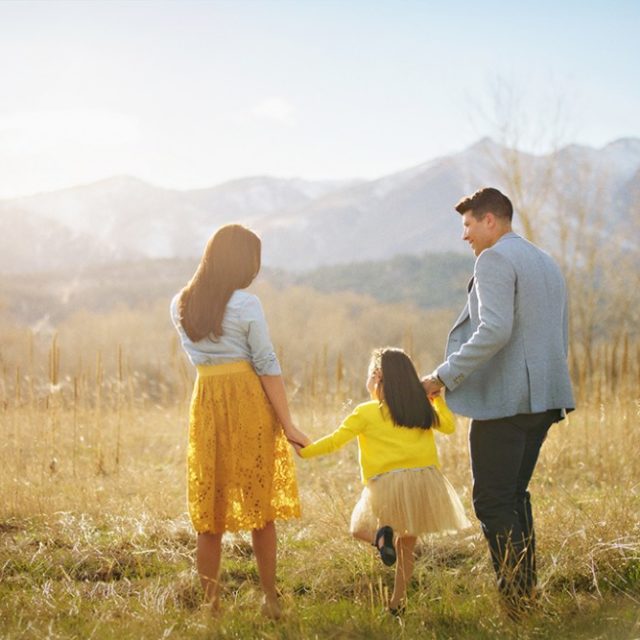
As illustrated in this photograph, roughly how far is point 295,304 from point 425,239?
28914 mm

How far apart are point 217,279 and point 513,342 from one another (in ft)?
4.09

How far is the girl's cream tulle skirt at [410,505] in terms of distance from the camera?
3492 mm

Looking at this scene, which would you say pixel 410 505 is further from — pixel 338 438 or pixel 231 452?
pixel 231 452

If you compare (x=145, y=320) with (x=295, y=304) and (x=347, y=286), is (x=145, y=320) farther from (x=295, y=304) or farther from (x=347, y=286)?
(x=347, y=286)

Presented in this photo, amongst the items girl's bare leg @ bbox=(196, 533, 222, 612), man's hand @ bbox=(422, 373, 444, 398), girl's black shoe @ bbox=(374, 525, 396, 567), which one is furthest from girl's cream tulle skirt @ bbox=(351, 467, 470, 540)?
girl's bare leg @ bbox=(196, 533, 222, 612)

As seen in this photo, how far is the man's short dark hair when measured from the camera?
11.3ft

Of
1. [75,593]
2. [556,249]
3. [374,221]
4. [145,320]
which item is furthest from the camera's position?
[374,221]

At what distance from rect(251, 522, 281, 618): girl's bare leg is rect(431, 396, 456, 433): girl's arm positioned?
2.81 feet

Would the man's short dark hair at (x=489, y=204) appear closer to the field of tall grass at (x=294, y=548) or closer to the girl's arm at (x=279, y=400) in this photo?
the girl's arm at (x=279, y=400)

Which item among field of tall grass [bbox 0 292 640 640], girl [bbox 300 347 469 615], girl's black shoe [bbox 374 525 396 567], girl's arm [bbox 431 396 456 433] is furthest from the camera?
girl's arm [bbox 431 396 456 433]

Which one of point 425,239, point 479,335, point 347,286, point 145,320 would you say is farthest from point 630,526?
point 425,239

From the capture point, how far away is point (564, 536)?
4.21 metres

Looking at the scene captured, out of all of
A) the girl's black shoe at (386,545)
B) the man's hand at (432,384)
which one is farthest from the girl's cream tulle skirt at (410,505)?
the man's hand at (432,384)

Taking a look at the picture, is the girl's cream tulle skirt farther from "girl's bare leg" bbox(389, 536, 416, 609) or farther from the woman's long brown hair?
the woman's long brown hair
